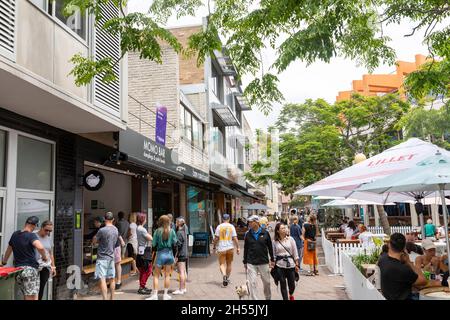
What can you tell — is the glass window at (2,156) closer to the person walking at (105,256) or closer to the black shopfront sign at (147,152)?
the person walking at (105,256)

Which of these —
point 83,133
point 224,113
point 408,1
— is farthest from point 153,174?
point 224,113

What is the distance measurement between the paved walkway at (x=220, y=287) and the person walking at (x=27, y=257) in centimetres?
281

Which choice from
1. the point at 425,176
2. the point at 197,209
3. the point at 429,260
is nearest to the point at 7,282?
the point at 425,176

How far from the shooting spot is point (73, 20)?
8.08m

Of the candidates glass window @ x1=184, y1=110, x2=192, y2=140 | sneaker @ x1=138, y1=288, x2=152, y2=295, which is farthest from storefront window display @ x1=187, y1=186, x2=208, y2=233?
sneaker @ x1=138, y1=288, x2=152, y2=295

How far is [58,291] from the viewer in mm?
8625

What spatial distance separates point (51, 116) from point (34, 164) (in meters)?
1.07

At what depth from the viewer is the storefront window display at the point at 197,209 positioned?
20683mm

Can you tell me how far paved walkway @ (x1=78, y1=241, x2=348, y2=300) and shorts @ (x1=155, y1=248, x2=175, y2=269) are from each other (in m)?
0.89

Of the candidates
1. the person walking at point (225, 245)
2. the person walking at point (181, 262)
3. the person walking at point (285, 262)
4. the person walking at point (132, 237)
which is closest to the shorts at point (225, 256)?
the person walking at point (225, 245)

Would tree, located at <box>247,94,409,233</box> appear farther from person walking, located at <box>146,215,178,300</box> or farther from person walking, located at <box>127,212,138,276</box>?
person walking, located at <box>146,215,178,300</box>

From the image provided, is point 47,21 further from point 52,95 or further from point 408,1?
point 408,1

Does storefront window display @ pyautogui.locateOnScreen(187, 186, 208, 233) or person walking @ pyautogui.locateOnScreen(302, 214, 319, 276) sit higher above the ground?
storefront window display @ pyautogui.locateOnScreen(187, 186, 208, 233)

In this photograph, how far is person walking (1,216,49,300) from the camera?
21.0 feet
